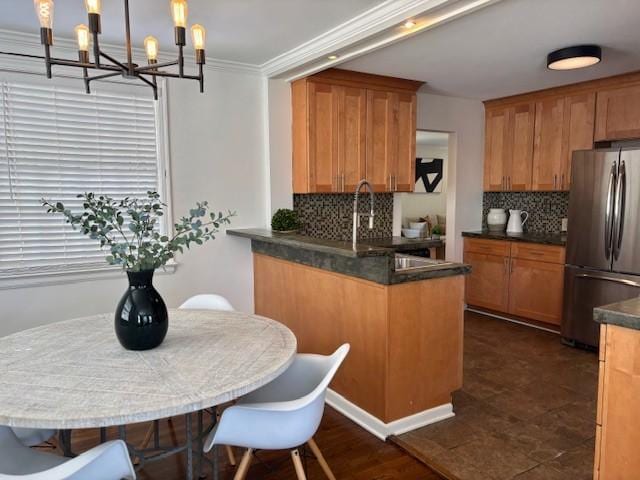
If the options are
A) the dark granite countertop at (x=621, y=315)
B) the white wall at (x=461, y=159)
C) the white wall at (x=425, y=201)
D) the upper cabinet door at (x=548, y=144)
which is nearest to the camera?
the dark granite countertop at (x=621, y=315)

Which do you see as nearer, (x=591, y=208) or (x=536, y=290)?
(x=591, y=208)

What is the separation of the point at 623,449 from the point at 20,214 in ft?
11.2

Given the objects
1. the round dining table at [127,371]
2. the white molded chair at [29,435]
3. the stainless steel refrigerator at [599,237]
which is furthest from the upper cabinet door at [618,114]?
the white molded chair at [29,435]

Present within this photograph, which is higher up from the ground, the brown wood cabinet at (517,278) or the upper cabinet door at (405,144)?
the upper cabinet door at (405,144)

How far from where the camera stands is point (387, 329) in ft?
8.28

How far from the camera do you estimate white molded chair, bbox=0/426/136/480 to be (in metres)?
1.30

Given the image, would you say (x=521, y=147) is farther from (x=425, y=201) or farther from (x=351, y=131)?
(x=425, y=201)

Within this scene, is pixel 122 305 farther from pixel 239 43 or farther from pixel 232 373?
pixel 239 43

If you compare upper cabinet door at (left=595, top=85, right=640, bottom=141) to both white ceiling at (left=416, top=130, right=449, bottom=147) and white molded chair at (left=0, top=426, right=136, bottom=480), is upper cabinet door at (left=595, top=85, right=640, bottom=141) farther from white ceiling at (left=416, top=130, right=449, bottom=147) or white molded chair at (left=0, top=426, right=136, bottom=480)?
white molded chair at (left=0, top=426, right=136, bottom=480)

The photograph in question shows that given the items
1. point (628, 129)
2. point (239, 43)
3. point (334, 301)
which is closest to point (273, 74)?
point (239, 43)

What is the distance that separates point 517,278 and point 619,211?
4.20 ft

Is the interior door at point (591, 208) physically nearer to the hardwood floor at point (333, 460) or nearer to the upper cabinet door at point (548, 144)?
the upper cabinet door at point (548, 144)

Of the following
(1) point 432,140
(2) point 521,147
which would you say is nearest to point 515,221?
(2) point 521,147

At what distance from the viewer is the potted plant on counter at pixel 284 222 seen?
361cm
